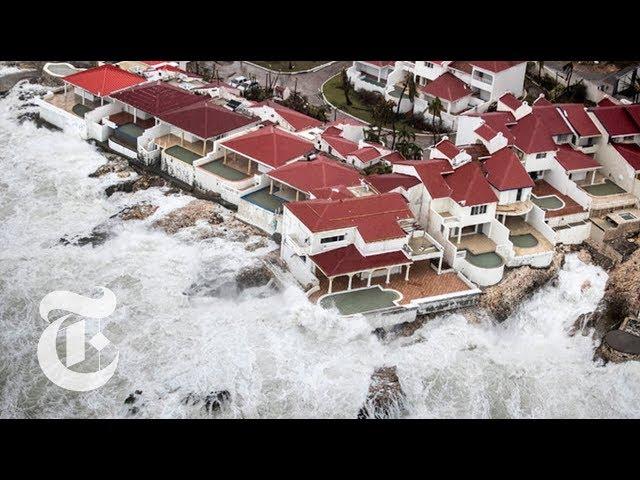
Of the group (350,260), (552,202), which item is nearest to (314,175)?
(350,260)

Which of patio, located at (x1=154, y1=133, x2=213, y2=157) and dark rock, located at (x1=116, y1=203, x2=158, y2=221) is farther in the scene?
patio, located at (x1=154, y1=133, x2=213, y2=157)

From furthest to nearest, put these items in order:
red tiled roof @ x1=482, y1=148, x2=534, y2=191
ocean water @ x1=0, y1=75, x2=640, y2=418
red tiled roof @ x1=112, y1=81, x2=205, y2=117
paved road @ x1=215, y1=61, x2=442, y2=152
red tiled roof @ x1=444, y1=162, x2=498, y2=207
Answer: paved road @ x1=215, y1=61, x2=442, y2=152 < red tiled roof @ x1=112, y1=81, x2=205, y2=117 < red tiled roof @ x1=482, y1=148, x2=534, y2=191 < red tiled roof @ x1=444, y1=162, x2=498, y2=207 < ocean water @ x1=0, y1=75, x2=640, y2=418

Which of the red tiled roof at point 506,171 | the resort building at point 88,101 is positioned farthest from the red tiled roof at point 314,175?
the resort building at point 88,101

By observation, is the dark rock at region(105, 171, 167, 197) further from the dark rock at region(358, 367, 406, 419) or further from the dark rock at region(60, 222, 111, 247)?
the dark rock at region(358, 367, 406, 419)

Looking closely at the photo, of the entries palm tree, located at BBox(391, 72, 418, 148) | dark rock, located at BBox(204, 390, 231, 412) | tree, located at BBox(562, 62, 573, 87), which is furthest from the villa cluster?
dark rock, located at BBox(204, 390, 231, 412)

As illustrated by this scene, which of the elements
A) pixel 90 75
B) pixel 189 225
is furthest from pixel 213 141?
pixel 90 75

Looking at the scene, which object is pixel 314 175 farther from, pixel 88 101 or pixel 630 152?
pixel 88 101
